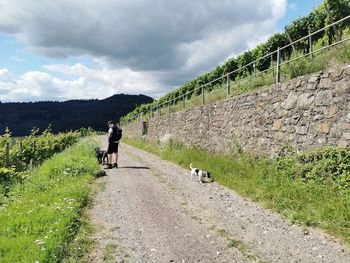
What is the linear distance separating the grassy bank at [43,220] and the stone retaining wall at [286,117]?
5848mm

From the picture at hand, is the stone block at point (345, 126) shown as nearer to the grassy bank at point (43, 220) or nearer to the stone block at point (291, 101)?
the stone block at point (291, 101)

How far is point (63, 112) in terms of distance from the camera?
143 metres

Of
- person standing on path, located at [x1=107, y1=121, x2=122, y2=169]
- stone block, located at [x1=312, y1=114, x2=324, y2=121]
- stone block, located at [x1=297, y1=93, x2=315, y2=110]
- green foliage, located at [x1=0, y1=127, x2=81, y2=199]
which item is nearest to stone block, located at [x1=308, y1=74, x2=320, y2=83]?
stone block, located at [x1=297, y1=93, x2=315, y2=110]

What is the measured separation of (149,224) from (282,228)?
2450mm

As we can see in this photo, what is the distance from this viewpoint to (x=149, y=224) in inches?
263

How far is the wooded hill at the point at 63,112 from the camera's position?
12300 centimetres

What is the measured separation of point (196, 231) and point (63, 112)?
474ft

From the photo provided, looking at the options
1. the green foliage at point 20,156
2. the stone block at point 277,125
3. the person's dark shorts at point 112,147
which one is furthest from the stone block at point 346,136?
the person's dark shorts at point 112,147

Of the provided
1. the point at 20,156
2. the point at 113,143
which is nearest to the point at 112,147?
the point at 113,143

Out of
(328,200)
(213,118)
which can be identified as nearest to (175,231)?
(328,200)

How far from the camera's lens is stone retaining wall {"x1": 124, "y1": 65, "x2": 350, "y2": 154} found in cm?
836

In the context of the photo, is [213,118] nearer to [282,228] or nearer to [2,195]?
[2,195]

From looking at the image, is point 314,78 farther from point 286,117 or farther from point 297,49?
point 297,49

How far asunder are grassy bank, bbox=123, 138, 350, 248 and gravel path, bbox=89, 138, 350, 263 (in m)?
0.29
